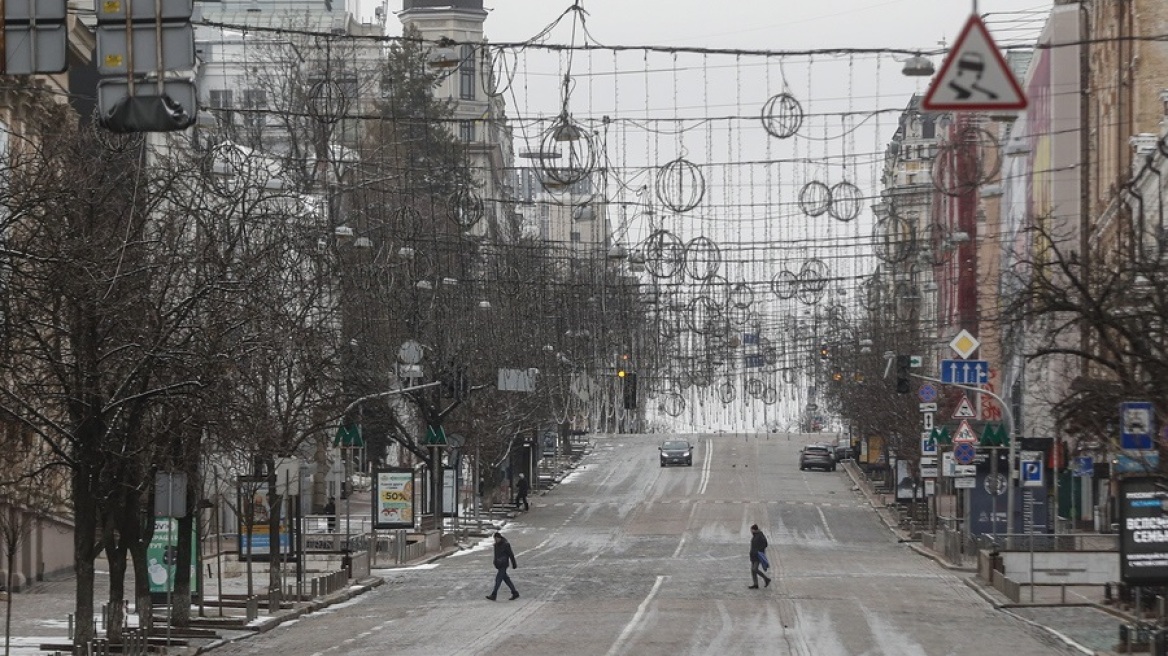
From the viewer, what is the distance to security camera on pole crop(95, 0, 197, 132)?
59.1ft

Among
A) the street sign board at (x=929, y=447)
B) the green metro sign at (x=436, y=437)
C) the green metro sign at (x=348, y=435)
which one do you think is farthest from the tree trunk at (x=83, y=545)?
the street sign board at (x=929, y=447)

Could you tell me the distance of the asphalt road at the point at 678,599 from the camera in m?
33.2

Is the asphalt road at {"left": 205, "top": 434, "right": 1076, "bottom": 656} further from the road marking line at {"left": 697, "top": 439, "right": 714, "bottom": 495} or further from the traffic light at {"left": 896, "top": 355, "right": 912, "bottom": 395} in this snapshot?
the road marking line at {"left": 697, "top": 439, "right": 714, "bottom": 495}

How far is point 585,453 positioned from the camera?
12462 centimetres

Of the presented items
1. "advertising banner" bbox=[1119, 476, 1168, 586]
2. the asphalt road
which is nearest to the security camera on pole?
the asphalt road

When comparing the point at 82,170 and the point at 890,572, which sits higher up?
the point at 82,170

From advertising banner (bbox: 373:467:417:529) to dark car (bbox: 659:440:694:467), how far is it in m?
52.6

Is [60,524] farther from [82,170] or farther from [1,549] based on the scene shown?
[82,170]

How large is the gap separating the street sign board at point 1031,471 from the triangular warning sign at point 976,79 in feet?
115

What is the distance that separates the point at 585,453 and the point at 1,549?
81062 millimetres

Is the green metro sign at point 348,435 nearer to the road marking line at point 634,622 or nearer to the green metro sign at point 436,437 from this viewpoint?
the road marking line at point 634,622

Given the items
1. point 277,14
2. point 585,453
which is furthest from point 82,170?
point 585,453

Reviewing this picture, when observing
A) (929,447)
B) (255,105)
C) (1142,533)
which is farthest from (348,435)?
(255,105)

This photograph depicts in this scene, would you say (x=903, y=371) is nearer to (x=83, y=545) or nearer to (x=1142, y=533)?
(x=1142, y=533)
